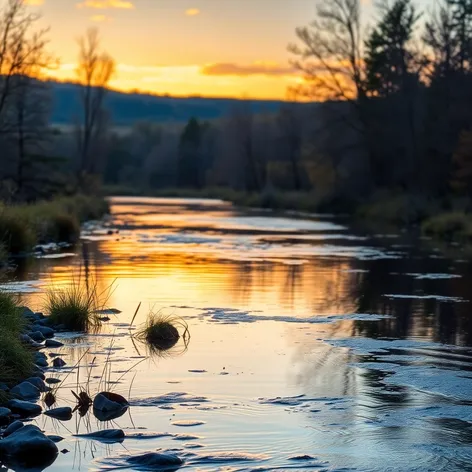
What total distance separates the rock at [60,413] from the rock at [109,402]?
1.16ft

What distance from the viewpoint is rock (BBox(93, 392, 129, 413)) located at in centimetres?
1016

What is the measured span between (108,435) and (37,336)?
4887mm

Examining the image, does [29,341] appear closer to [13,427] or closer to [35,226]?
[13,427]

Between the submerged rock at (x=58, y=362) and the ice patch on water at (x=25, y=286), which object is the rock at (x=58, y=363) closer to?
the submerged rock at (x=58, y=362)

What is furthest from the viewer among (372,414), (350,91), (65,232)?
(350,91)

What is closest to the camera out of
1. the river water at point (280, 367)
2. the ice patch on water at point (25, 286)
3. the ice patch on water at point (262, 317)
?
the river water at point (280, 367)

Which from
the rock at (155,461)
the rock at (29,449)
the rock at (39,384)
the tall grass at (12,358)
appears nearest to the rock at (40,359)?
the tall grass at (12,358)

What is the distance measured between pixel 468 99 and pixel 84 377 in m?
40.2

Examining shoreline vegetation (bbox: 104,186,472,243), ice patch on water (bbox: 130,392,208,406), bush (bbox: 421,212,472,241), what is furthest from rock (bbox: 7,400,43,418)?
bush (bbox: 421,212,472,241)

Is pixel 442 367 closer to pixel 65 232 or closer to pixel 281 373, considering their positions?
pixel 281 373

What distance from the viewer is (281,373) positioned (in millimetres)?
12133

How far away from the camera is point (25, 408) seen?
32.5 ft

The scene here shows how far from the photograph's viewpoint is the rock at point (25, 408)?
9.84 meters

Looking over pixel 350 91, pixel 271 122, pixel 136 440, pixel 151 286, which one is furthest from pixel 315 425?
pixel 271 122
